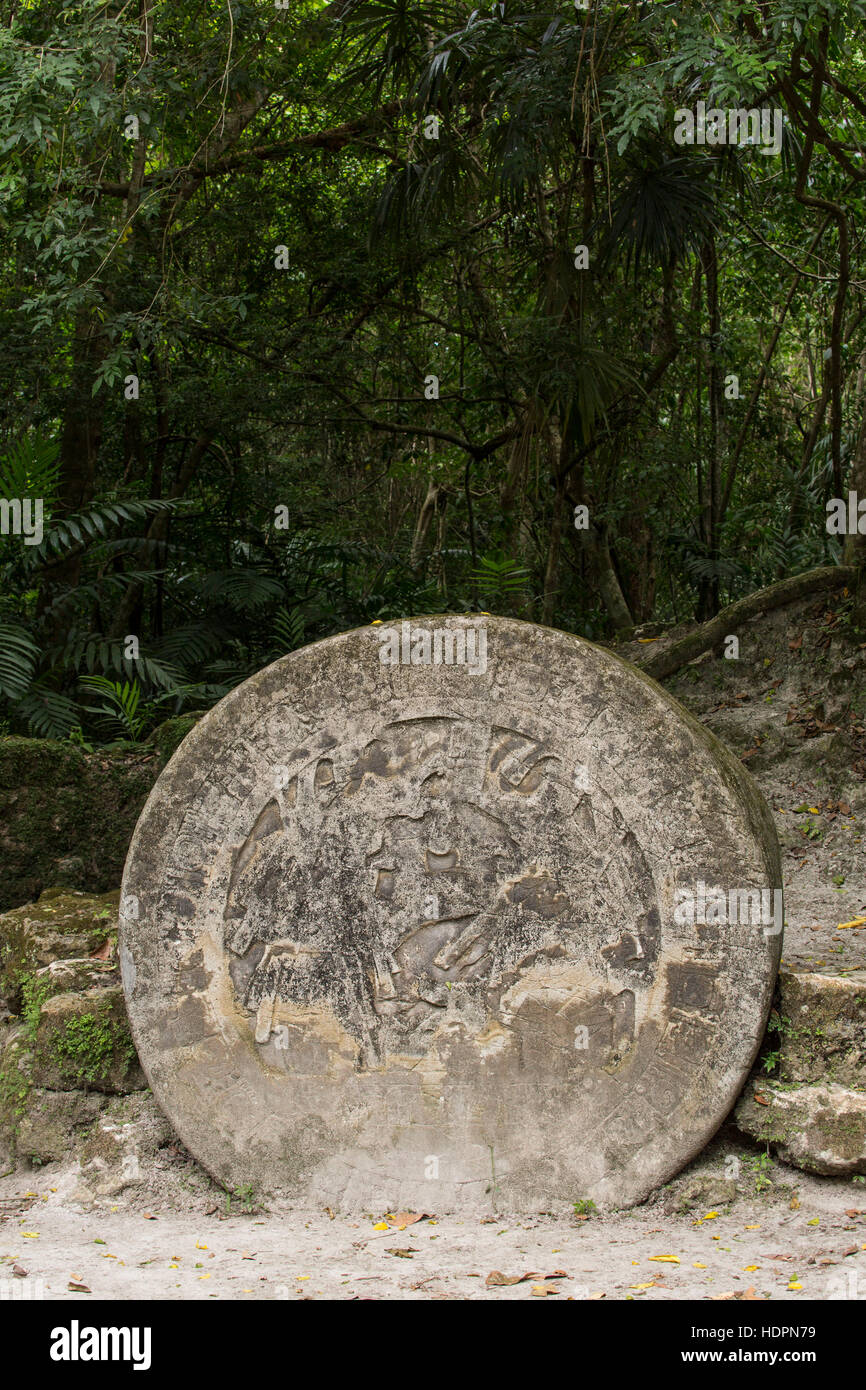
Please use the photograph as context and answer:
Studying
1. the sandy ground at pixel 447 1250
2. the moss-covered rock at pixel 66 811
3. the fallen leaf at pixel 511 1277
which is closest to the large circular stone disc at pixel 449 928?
the sandy ground at pixel 447 1250

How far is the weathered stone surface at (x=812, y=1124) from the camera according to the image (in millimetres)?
3654

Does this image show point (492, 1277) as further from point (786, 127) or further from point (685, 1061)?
point (786, 127)

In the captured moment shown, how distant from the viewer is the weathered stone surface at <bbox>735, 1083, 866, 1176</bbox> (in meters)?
3.65

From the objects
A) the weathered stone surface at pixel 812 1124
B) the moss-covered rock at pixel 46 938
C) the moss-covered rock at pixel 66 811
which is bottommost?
the weathered stone surface at pixel 812 1124

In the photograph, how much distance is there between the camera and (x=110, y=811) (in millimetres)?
5168

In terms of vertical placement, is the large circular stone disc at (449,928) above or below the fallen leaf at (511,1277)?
above

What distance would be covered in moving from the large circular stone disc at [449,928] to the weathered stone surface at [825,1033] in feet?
0.74

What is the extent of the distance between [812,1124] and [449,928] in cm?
127

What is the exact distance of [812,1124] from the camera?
370cm
